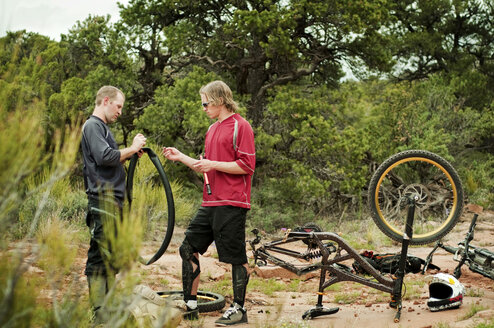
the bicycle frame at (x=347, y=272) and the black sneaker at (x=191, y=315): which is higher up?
the bicycle frame at (x=347, y=272)

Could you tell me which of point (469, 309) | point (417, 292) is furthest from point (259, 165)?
point (469, 309)

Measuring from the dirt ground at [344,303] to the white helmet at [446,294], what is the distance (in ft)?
0.20

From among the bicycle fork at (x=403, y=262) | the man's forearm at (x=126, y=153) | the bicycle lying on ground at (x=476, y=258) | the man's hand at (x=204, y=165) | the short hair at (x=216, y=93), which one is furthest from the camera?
the bicycle lying on ground at (x=476, y=258)

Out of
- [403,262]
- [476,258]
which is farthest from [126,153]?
[476,258]

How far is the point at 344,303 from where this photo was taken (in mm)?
5590

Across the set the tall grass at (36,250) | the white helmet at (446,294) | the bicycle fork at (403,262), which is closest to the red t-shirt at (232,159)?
the bicycle fork at (403,262)

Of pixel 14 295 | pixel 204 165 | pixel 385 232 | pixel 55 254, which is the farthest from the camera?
pixel 385 232

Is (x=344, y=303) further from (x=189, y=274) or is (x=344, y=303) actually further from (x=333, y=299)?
(x=189, y=274)

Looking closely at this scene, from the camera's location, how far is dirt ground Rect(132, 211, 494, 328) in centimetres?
419

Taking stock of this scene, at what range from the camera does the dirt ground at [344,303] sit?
4.19m

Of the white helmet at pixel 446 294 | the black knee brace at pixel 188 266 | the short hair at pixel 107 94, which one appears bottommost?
the white helmet at pixel 446 294

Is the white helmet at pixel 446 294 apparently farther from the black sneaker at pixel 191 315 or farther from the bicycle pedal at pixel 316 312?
the black sneaker at pixel 191 315

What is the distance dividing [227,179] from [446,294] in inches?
90.6

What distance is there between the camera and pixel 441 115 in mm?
13406
